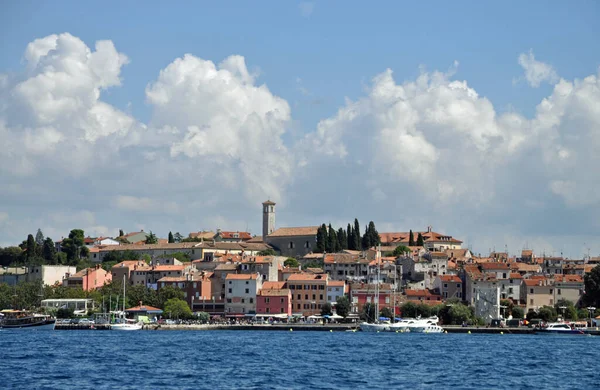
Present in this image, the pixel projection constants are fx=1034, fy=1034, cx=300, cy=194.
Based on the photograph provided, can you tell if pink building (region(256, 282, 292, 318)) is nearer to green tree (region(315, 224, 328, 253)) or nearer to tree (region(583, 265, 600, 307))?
green tree (region(315, 224, 328, 253))

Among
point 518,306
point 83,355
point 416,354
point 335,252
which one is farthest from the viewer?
point 335,252

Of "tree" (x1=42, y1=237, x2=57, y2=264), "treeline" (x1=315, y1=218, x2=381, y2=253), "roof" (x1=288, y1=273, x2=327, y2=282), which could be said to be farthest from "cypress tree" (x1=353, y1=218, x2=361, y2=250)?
"tree" (x1=42, y1=237, x2=57, y2=264)

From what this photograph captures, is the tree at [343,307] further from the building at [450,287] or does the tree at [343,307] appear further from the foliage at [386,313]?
the building at [450,287]

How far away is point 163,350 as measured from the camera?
58.2 m

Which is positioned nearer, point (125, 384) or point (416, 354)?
point (125, 384)

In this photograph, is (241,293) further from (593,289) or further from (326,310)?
(593,289)

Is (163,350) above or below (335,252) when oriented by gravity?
below

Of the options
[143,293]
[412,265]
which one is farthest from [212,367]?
[412,265]

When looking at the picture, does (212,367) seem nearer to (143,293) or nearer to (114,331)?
(114,331)

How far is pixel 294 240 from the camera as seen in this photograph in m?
137

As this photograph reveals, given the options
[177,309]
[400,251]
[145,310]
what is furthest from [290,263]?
[145,310]

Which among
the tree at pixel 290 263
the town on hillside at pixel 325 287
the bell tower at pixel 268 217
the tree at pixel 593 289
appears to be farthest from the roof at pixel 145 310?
the bell tower at pixel 268 217

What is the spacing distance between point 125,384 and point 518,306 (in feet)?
207

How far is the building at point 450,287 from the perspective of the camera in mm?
97438
